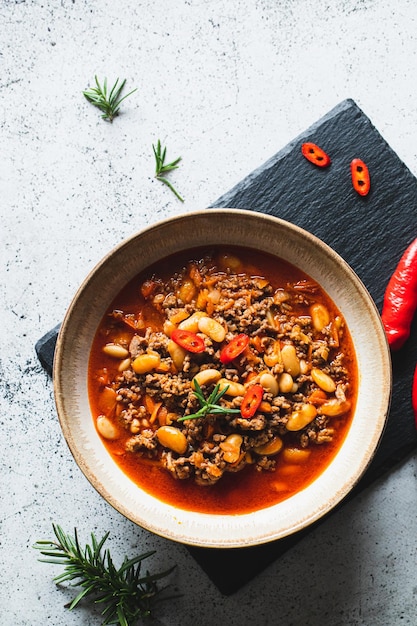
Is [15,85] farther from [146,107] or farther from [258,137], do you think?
[258,137]

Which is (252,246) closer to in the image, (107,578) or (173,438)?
(173,438)

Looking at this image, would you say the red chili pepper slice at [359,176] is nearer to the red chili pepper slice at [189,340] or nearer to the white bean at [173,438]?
the red chili pepper slice at [189,340]

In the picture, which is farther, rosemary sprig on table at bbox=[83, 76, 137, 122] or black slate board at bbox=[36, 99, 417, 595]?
rosemary sprig on table at bbox=[83, 76, 137, 122]

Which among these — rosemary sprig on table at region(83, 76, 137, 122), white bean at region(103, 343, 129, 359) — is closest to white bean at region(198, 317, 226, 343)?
white bean at region(103, 343, 129, 359)

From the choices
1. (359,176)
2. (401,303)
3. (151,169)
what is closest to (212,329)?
(401,303)

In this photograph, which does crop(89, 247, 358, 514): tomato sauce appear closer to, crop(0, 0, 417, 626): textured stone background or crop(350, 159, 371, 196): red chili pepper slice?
crop(0, 0, 417, 626): textured stone background

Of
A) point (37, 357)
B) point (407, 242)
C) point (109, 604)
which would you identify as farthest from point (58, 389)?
point (407, 242)
